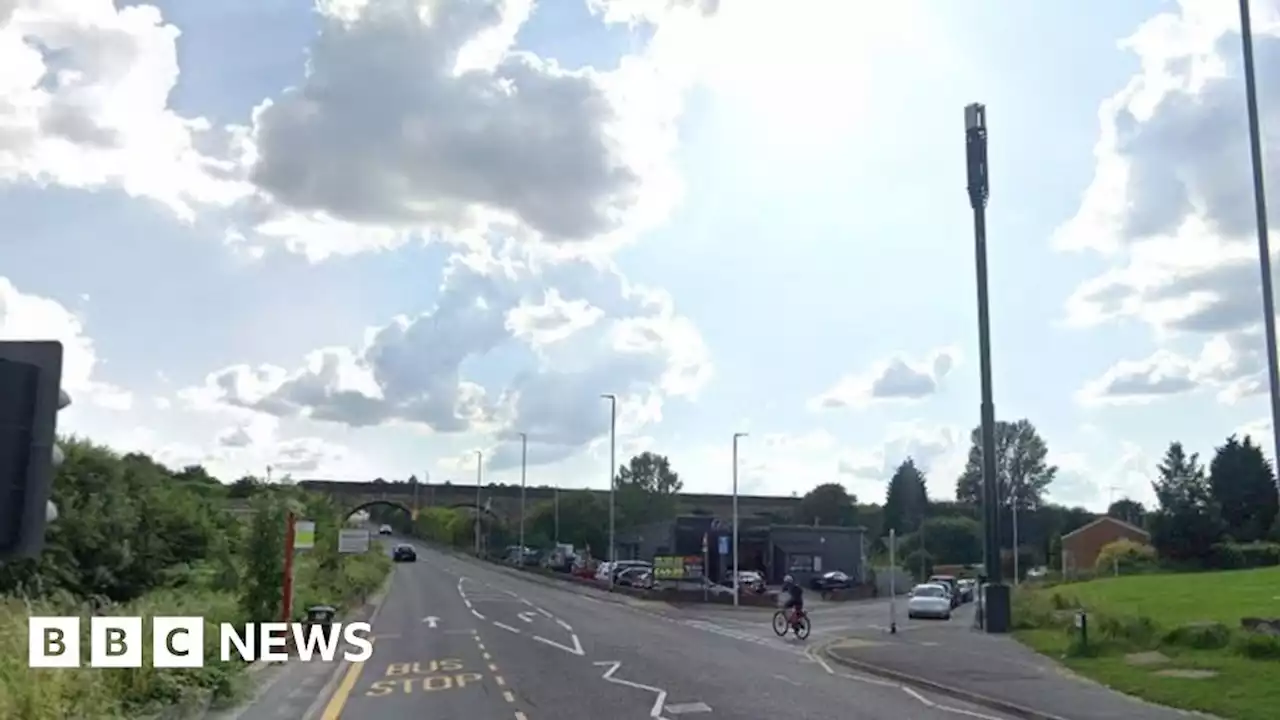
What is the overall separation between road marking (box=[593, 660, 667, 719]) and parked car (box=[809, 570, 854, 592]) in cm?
4758

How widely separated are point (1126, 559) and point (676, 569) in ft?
150

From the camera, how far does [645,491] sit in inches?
5369

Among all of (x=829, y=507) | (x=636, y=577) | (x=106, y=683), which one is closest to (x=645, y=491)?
(x=829, y=507)

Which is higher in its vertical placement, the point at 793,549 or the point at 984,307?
the point at 984,307

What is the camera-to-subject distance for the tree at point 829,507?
146625 mm

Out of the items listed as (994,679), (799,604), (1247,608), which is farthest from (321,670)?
(1247,608)

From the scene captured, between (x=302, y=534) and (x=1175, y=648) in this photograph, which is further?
(x=302, y=534)

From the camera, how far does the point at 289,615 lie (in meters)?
26.8

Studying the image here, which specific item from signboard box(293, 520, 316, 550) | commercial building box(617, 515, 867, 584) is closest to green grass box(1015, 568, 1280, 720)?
signboard box(293, 520, 316, 550)

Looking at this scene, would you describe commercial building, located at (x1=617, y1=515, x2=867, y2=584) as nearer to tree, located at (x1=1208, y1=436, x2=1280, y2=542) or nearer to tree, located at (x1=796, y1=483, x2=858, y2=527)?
tree, located at (x1=1208, y1=436, x2=1280, y2=542)

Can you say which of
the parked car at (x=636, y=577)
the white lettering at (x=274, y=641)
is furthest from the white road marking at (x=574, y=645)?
the parked car at (x=636, y=577)

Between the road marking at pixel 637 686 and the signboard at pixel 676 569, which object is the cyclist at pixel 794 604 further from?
the signboard at pixel 676 569

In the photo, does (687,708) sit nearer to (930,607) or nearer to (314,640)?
(314,640)

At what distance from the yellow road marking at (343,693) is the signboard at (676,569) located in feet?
139
